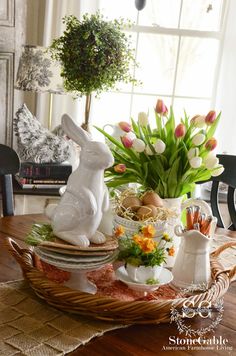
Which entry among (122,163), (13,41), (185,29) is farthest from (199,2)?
(122,163)

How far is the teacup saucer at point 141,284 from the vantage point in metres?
1.13

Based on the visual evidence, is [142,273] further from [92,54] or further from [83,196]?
[92,54]

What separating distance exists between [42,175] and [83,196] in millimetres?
1392

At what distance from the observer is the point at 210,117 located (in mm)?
1382

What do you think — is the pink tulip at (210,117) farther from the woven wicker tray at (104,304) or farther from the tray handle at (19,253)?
the tray handle at (19,253)

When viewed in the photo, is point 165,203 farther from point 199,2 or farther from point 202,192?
point 199,2

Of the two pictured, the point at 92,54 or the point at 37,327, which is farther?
the point at 92,54

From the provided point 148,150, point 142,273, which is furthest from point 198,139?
point 142,273

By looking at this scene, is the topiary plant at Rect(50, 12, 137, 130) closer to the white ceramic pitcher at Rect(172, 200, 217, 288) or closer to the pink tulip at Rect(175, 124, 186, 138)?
the pink tulip at Rect(175, 124, 186, 138)

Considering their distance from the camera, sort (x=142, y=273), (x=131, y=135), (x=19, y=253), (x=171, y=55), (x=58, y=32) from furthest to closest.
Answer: (x=171, y=55), (x=58, y=32), (x=131, y=135), (x=19, y=253), (x=142, y=273)

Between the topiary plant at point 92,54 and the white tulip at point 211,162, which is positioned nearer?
the white tulip at point 211,162

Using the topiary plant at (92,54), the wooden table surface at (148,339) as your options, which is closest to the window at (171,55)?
the topiary plant at (92,54)

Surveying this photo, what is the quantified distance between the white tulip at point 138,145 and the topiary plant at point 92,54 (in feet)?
3.86

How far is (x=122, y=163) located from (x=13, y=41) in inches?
68.7
